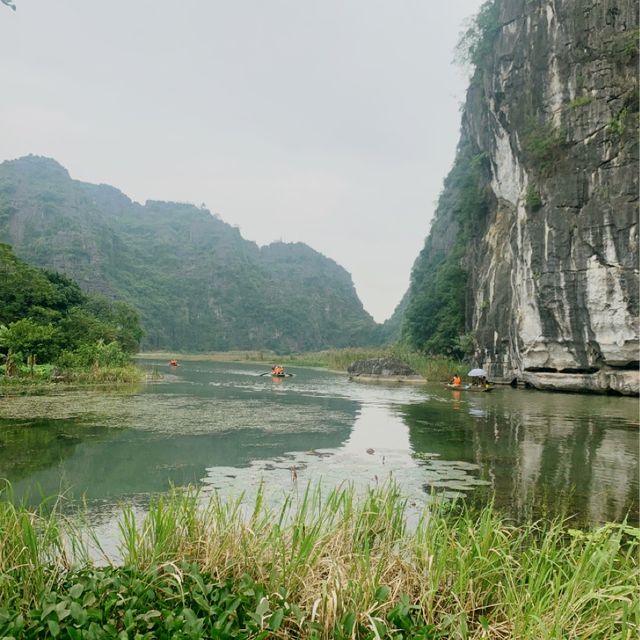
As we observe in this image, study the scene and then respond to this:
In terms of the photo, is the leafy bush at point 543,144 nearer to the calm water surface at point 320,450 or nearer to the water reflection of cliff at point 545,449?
the water reflection of cliff at point 545,449

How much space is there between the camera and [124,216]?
4951 inches

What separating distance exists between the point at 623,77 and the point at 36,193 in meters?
90.2

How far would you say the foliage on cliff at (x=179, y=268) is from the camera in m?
73.9

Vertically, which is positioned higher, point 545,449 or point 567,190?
point 567,190

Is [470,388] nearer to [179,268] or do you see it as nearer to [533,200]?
[533,200]

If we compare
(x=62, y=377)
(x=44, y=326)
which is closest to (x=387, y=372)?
(x=62, y=377)

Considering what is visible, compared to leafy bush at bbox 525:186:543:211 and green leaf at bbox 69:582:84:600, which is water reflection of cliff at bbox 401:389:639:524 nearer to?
green leaf at bbox 69:582:84:600

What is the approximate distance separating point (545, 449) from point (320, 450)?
11.6 ft

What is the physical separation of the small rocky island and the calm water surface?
1256 centimetres

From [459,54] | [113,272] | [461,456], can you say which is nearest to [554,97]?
[459,54]

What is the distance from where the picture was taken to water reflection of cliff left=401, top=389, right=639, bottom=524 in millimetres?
5445

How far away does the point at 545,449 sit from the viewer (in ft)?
27.8

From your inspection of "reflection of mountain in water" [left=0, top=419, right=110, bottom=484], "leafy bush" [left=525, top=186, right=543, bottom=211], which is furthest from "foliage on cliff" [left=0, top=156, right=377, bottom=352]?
"reflection of mountain in water" [left=0, top=419, right=110, bottom=484]

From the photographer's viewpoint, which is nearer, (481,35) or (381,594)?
(381,594)
